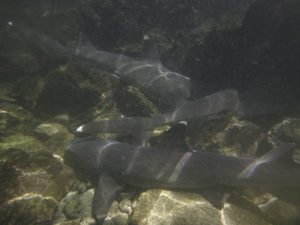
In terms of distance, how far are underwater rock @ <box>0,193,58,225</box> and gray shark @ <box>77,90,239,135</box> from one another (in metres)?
2.06

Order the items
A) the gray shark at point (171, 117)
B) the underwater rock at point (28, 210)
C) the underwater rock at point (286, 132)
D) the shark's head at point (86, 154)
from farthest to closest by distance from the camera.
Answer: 1. the gray shark at point (171, 117)
2. the underwater rock at point (286, 132)
3. the shark's head at point (86, 154)
4. the underwater rock at point (28, 210)

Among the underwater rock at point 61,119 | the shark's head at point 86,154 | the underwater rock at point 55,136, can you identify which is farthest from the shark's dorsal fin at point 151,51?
the shark's head at point 86,154

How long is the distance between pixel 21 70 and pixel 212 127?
679 centimetres

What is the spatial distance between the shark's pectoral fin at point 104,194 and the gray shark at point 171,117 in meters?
1.39

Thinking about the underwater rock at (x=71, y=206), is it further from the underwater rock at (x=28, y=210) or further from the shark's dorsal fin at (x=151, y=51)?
the shark's dorsal fin at (x=151, y=51)

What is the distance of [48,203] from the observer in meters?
4.71

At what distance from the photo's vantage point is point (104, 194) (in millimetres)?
4914

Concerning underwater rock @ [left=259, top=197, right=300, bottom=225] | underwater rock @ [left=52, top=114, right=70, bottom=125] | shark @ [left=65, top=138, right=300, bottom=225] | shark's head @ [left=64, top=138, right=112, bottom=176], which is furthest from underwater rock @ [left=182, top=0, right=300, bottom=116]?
underwater rock @ [left=52, top=114, right=70, bottom=125]

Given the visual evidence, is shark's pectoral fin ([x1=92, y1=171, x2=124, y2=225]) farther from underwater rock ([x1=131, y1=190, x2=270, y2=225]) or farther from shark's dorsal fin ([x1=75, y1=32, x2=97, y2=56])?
shark's dorsal fin ([x1=75, y1=32, x2=97, y2=56])

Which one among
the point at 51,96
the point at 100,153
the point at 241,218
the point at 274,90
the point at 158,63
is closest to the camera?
the point at 241,218

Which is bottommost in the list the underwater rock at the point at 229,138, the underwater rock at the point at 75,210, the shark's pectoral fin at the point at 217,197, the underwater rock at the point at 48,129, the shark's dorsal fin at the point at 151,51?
the underwater rock at the point at 75,210

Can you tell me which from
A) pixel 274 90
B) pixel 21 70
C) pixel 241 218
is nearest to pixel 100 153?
pixel 241 218

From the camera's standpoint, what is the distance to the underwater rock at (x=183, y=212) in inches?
164

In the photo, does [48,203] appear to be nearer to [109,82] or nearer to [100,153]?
[100,153]
